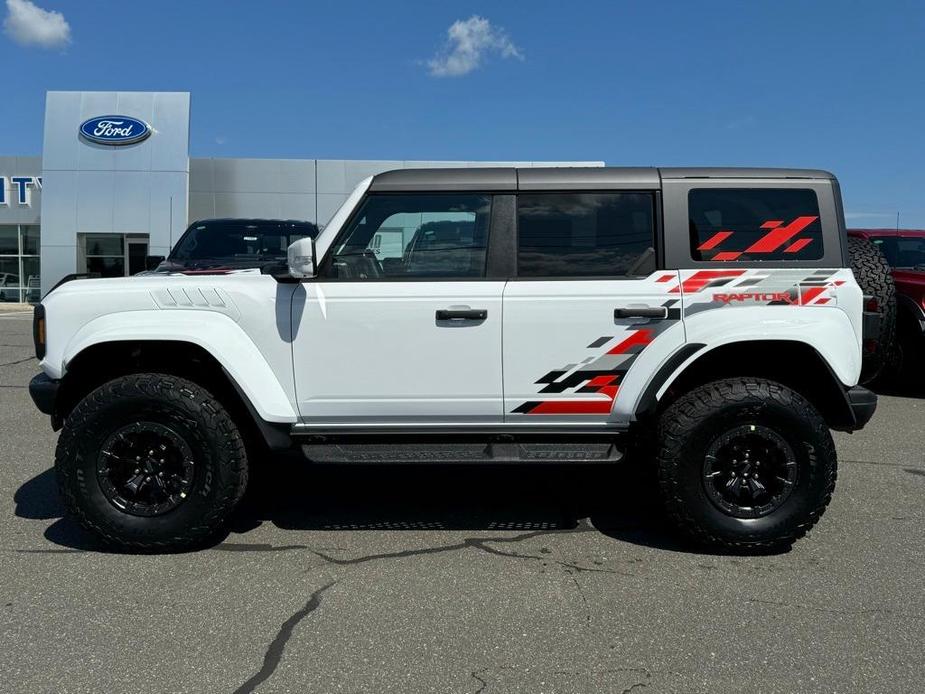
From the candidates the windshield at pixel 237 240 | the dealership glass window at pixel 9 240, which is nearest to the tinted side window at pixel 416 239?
the windshield at pixel 237 240

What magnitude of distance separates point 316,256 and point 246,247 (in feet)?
15.2

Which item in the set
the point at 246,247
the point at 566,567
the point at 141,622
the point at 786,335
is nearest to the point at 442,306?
the point at 566,567

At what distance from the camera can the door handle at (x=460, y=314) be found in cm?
A: 375

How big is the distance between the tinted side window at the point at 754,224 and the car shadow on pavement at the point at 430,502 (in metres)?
1.34

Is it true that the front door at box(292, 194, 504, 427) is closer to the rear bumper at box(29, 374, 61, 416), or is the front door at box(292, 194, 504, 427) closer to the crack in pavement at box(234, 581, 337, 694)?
the crack in pavement at box(234, 581, 337, 694)

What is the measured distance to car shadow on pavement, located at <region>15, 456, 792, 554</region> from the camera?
4.22 m

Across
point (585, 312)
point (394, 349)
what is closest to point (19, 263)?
point (394, 349)

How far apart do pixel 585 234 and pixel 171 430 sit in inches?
93.1

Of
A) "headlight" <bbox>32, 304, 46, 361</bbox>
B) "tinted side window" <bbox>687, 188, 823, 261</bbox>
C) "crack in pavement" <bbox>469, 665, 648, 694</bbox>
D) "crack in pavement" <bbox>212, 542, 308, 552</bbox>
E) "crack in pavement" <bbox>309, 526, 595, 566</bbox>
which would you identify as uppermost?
"tinted side window" <bbox>687, 188, 823, 261</bbox>

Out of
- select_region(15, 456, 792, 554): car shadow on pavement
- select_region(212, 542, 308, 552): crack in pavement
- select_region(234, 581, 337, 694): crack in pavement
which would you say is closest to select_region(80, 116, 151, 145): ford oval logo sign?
select_region(15, 456, 792, 554): car shadow on pavement

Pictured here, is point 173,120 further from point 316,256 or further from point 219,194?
point 316,256

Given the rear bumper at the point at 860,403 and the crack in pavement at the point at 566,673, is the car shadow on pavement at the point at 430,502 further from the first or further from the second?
the crack in pavement at the point at 566,673

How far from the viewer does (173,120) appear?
77.2ft

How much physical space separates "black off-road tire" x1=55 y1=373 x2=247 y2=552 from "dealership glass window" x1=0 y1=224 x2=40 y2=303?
26509mm
